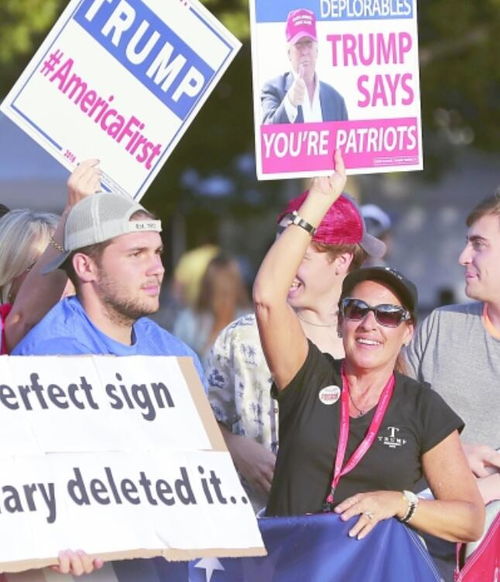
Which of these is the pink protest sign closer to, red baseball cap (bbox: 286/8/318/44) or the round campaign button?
red baseball cap (bbox: 286/8/318/44)

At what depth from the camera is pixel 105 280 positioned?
4961mm

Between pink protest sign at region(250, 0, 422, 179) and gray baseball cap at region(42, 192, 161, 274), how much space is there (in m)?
0.47

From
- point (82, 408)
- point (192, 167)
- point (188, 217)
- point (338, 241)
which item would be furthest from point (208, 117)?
point (82, 408)

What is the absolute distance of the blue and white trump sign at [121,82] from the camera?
211 inches

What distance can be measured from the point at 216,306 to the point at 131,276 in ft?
23.5

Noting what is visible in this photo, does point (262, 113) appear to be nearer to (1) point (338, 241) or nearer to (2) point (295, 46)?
(2) point (295, 46)

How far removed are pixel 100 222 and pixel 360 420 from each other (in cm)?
100

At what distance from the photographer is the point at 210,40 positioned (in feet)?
18.0

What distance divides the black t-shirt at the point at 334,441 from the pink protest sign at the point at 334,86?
0.72 metres

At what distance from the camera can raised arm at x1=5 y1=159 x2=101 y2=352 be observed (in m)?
5.23

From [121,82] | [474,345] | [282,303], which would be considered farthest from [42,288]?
[474,345]

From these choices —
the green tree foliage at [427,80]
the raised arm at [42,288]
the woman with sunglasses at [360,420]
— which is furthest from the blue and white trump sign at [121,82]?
the green tree foliage at [427,80]

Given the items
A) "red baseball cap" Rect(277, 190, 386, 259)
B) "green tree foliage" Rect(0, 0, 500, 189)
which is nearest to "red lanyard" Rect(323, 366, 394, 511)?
"red baseball cap" Rect(277, 190, 386, 259)

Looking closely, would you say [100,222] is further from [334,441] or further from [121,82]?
[334,441]
